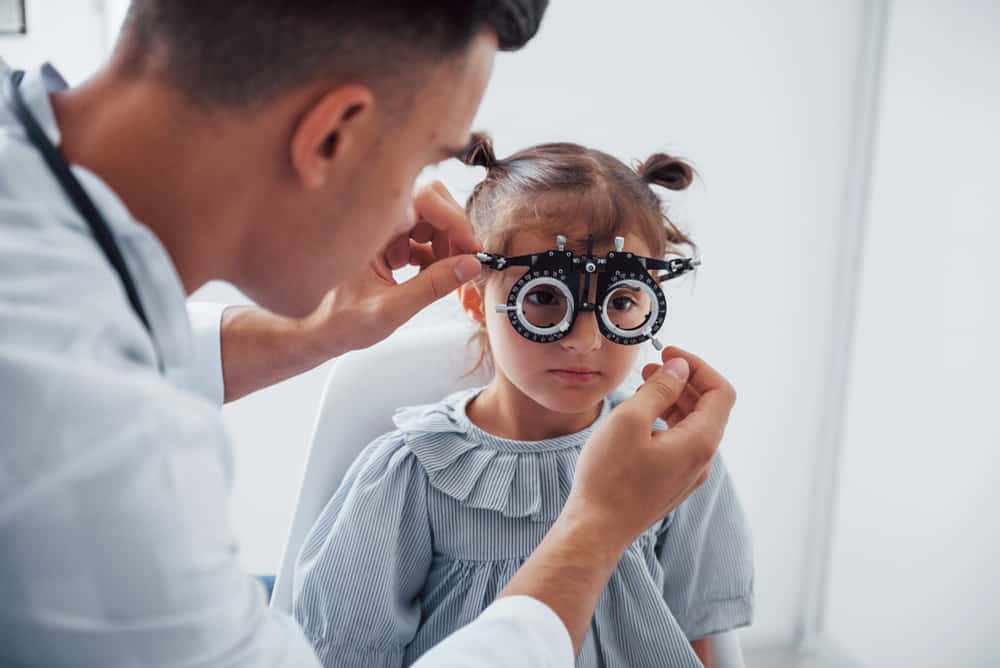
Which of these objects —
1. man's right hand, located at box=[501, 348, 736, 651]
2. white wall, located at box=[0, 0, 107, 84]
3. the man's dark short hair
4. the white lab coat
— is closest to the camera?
the white lab coat

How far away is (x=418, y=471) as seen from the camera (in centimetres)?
133

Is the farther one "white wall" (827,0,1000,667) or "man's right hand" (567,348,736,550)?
"white wall" (827,0,1000,667)

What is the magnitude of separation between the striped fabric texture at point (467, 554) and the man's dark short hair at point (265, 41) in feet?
2.26

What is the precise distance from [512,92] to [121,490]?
1423 mm

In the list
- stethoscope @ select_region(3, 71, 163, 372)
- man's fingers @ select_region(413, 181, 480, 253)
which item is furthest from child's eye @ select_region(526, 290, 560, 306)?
stethoscope @ select_region(3, 71, 163, 372)

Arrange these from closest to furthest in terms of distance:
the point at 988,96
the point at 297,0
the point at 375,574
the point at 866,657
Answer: the point at 297,0 < the point at 375,574 < the point at 988,96 < the point at 866,657

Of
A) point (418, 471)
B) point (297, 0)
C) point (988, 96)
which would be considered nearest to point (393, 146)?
point (297, 0)

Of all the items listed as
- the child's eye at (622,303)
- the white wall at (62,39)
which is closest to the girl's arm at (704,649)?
the child's eye at (622,303)

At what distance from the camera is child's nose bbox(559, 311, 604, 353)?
1216 millimetres

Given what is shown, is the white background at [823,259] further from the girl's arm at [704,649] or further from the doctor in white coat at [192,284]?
the doctor in white coat at [192,284]

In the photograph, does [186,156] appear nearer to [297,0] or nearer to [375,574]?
[297,0]

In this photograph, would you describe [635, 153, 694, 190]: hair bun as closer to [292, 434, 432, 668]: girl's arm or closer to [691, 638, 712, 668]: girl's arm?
[292, 434, 432, 668]: girl's arm

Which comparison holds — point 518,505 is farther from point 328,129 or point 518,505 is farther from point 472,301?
point 328,129

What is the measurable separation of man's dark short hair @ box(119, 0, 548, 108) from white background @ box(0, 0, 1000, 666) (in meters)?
0.95
